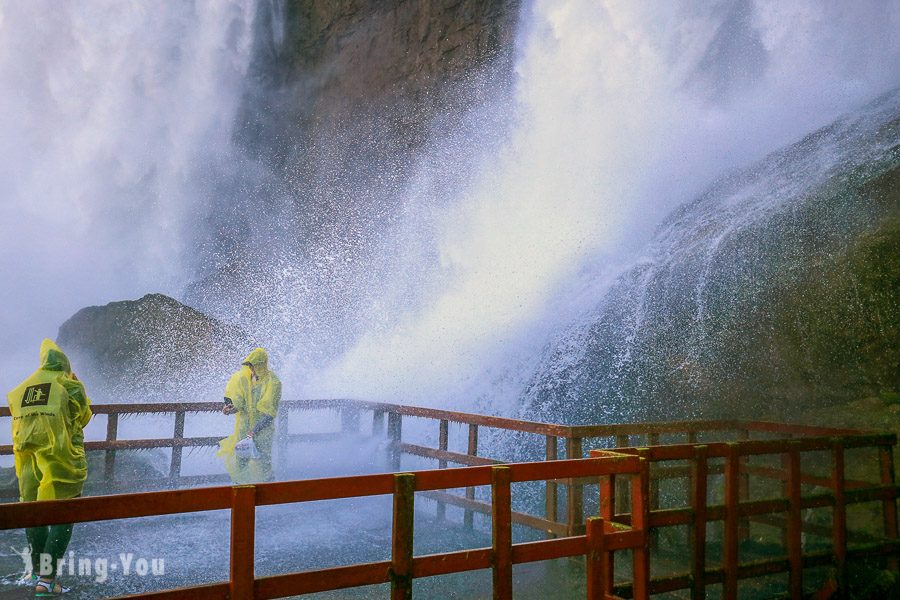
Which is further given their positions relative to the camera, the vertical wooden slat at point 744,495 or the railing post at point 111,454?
the railing post at point 111,454

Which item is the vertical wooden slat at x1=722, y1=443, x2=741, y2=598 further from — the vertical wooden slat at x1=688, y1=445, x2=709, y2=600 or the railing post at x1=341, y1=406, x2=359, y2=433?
the railing post at x1=341, y1=406, x2=359, y2=433

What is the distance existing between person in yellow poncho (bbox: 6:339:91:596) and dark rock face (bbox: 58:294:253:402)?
14.7m

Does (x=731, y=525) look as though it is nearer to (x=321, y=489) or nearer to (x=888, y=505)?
(x=888, y=505)

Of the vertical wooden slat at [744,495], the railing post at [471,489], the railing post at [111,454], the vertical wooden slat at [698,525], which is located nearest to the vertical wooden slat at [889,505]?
the vertical wooden slat at [744,495]

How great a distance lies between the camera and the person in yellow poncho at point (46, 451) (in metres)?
4.66

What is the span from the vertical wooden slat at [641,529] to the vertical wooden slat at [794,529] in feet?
5.12

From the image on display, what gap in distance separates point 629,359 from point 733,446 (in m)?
5.35

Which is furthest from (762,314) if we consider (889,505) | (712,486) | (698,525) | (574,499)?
(698,525)

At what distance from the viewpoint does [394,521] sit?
9.91 feet

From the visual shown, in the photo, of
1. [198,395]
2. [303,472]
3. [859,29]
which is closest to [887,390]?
[303,472]

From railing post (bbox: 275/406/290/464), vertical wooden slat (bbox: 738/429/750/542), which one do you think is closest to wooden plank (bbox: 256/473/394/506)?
vertical wooden slat (bbox: 738/429/750/542)

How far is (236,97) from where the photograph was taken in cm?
3206

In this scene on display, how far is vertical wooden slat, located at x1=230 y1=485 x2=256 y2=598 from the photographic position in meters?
2.64

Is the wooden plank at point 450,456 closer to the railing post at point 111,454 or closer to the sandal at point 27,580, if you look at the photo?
the railing post at point 111,454
